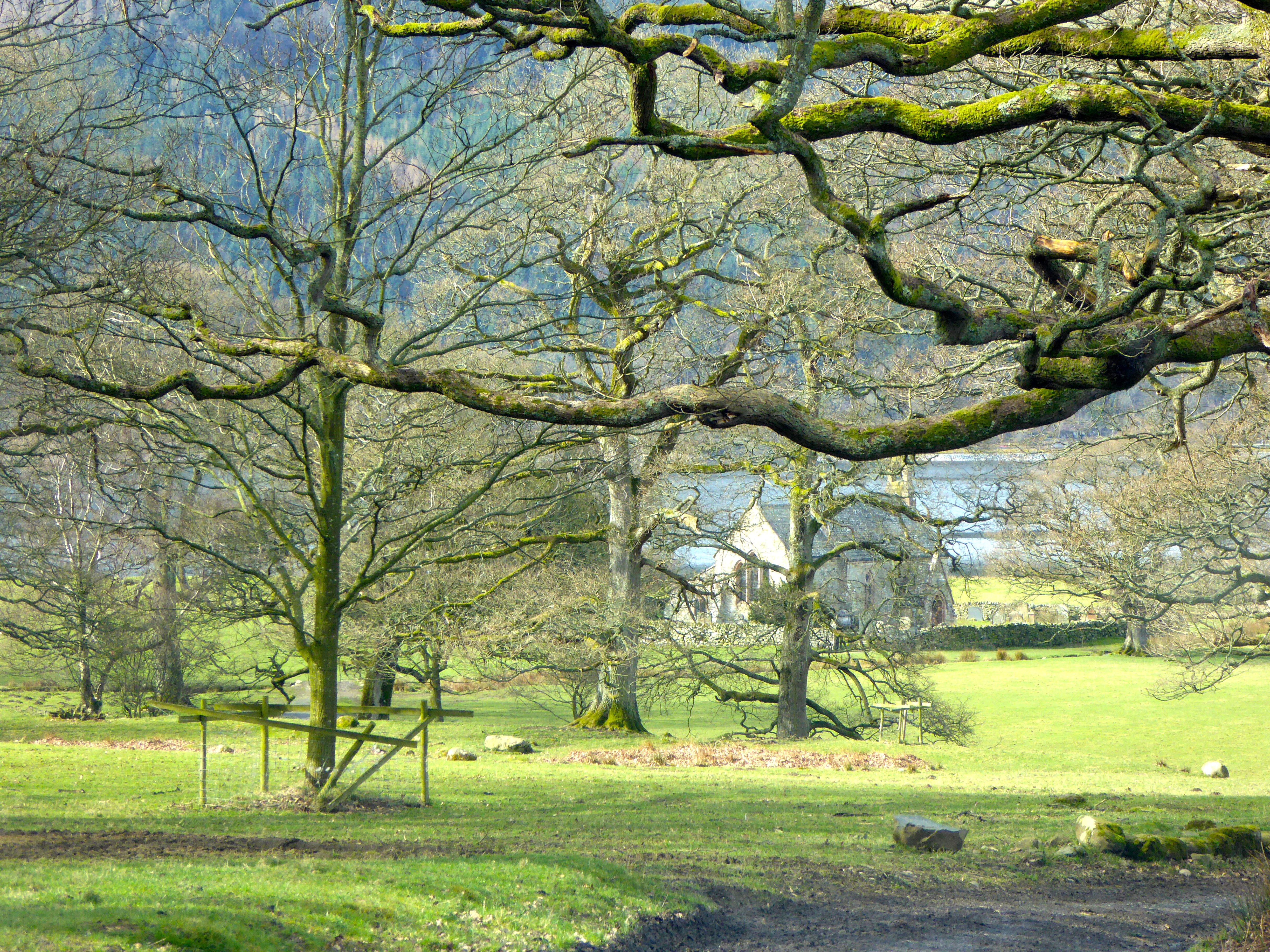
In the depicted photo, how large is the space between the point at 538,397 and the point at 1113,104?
4932mm

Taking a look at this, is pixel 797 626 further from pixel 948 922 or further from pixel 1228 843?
pixel 948 922

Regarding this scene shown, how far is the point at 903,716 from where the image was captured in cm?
2314

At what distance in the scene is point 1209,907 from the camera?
28.1 ft

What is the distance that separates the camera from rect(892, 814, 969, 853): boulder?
10305 millimetres

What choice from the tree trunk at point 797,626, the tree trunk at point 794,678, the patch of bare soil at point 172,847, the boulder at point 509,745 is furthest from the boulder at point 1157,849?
the boulder at point 509,745

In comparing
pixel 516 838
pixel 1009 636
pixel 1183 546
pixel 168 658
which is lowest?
pixel 516 838

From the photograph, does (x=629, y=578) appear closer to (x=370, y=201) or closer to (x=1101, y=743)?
(x=370, y=201)

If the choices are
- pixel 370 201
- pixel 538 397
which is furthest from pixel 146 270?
pixel 538 397

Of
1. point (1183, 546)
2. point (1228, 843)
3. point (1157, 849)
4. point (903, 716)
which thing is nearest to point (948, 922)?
point (1157, 849)

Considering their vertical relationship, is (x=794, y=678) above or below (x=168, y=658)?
below

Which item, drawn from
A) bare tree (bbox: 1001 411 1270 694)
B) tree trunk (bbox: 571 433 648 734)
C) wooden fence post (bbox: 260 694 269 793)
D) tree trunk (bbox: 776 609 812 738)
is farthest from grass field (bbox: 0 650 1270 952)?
bare tree (bbox: 1001 411 1270 694)

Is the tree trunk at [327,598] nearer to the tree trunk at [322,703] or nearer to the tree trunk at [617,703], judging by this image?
the tree trunk at [322,703]

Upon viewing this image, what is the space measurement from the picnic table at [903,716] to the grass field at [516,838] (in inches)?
32.1

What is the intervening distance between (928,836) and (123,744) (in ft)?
57.4
